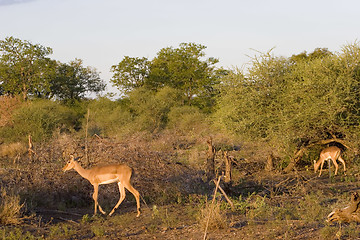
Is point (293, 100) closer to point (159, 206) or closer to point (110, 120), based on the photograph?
point (159, 206)

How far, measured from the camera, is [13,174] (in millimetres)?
10531

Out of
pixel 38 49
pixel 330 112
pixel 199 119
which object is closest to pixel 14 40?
pixel 38 49

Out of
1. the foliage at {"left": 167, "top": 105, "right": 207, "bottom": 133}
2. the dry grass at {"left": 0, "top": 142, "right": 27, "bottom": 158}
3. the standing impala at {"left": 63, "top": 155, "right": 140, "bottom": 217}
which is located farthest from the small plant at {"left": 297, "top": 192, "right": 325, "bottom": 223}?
the foliage at {"left": 167, "top": 105, "right": 207, "bottom": 133}

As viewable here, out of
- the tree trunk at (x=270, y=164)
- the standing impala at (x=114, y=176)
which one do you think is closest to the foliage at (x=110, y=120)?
the tree trunk at (x=270, y=164)

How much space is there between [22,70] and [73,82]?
6396 millimetres

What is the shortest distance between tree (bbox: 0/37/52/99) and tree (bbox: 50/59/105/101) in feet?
5.10

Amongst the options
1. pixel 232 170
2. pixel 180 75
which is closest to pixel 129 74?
pixel 180 75

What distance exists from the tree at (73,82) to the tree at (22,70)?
1.55 metres

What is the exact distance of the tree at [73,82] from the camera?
42.8 m

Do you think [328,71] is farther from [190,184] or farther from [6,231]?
[6,231]

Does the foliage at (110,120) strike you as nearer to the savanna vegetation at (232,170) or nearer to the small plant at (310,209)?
the savanna vegetation at (232,170)

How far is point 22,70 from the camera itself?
38.4 m

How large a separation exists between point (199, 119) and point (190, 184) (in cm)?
2083

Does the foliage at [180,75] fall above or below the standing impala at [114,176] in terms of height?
above
